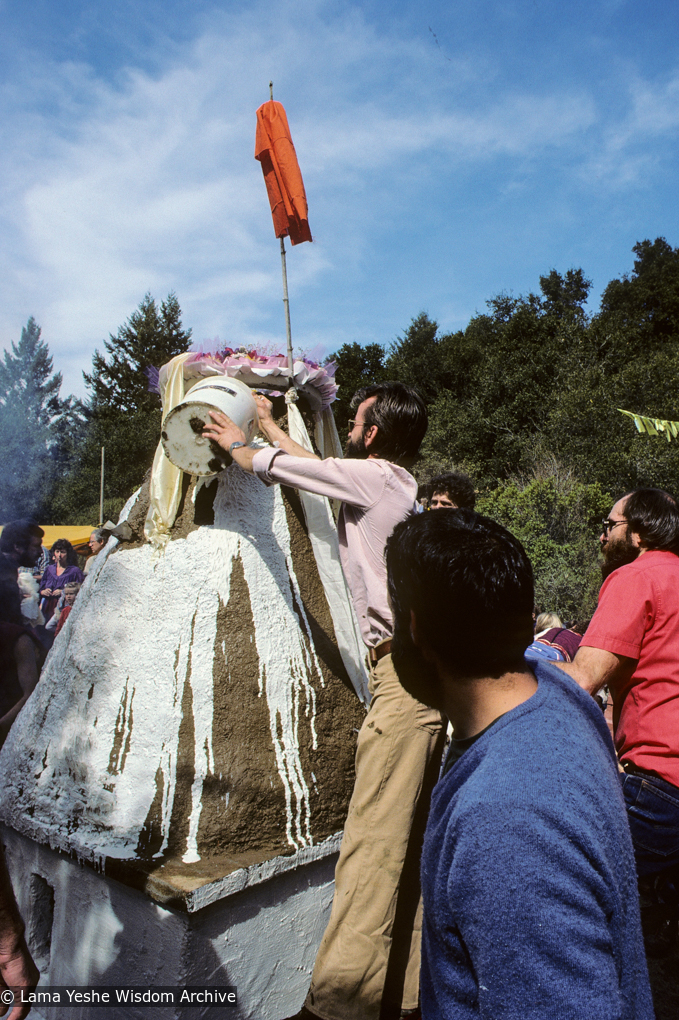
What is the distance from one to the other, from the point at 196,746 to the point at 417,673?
1.61m

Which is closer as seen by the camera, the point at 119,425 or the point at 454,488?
the point at 454,488

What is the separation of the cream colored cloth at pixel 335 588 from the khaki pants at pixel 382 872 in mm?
650

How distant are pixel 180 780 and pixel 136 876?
0.34 metres

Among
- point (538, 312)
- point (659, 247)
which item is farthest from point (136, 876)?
point (659, 247)

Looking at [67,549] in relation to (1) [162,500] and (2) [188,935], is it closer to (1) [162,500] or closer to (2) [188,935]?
(1) [162,500]

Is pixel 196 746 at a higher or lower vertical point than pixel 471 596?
lower

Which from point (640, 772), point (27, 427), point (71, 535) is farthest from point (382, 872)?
point (27, 427)

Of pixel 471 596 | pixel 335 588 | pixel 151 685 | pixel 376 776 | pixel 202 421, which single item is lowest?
pixel 376 776

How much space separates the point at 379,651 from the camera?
2.36m

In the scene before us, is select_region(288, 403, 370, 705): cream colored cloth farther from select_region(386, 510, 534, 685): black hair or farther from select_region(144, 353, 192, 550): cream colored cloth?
select_region(386, 510, 534, 685): black hair

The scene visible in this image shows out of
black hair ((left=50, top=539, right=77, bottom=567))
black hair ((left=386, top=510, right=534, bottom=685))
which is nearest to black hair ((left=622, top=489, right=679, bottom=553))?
black hair ((left=386, top=510, right=534, bottom=685))

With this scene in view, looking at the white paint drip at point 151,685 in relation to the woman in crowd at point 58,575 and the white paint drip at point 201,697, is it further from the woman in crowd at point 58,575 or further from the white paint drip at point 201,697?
the woman in crowd at point 58,575

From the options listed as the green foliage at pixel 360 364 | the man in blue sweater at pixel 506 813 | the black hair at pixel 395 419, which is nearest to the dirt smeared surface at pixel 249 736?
the black hair at pixel 395 419

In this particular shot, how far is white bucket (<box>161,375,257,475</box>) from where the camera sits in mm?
2598
